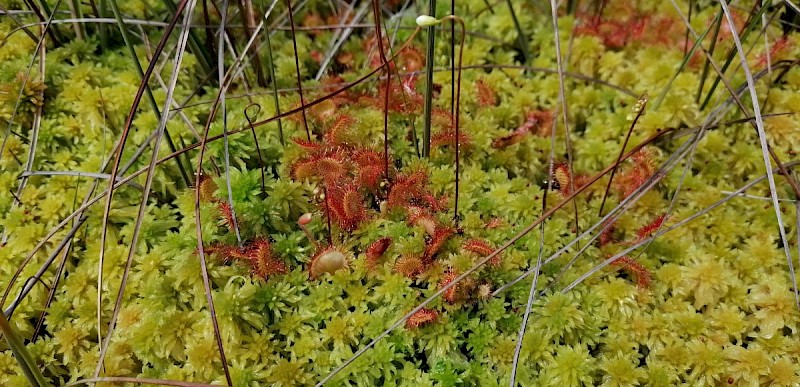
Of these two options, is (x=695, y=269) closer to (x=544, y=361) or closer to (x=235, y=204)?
(x=544, y=361)

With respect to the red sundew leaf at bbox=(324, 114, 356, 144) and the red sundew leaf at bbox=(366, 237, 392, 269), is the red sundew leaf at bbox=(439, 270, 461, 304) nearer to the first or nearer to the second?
the red sundew leaf at bbox=(366, 237, 392, 269)

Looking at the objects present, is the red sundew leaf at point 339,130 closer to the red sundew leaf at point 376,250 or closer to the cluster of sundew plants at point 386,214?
the cluster of sundew plants at point 386,214

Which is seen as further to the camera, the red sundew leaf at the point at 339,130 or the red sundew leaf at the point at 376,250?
the red sundew leaf at the point at 339,130

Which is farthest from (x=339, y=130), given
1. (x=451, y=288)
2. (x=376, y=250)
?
(x=451, y=288)

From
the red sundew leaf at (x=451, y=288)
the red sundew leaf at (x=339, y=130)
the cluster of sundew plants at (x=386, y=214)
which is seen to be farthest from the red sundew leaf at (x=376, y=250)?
the red sundew leaf at (x=339, y=130)

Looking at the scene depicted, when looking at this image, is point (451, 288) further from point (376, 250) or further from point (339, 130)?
point (339, 130)

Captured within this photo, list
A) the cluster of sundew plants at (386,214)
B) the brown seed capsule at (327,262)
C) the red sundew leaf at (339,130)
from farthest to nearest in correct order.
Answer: the red sundew leaf at (339,130) < the brown seed capsule at (327,262) < the cluster of sundew plants at (386,214)

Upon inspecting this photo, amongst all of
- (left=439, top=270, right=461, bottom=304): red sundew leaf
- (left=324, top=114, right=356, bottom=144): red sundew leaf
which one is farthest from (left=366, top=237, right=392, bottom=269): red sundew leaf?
(left=324, top=114, right=356, bottom=144): red sundew leaf

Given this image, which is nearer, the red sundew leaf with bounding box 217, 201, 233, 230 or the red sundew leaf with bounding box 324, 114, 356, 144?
the red sundew leaf with bounding box 217, 201, 233, 230
